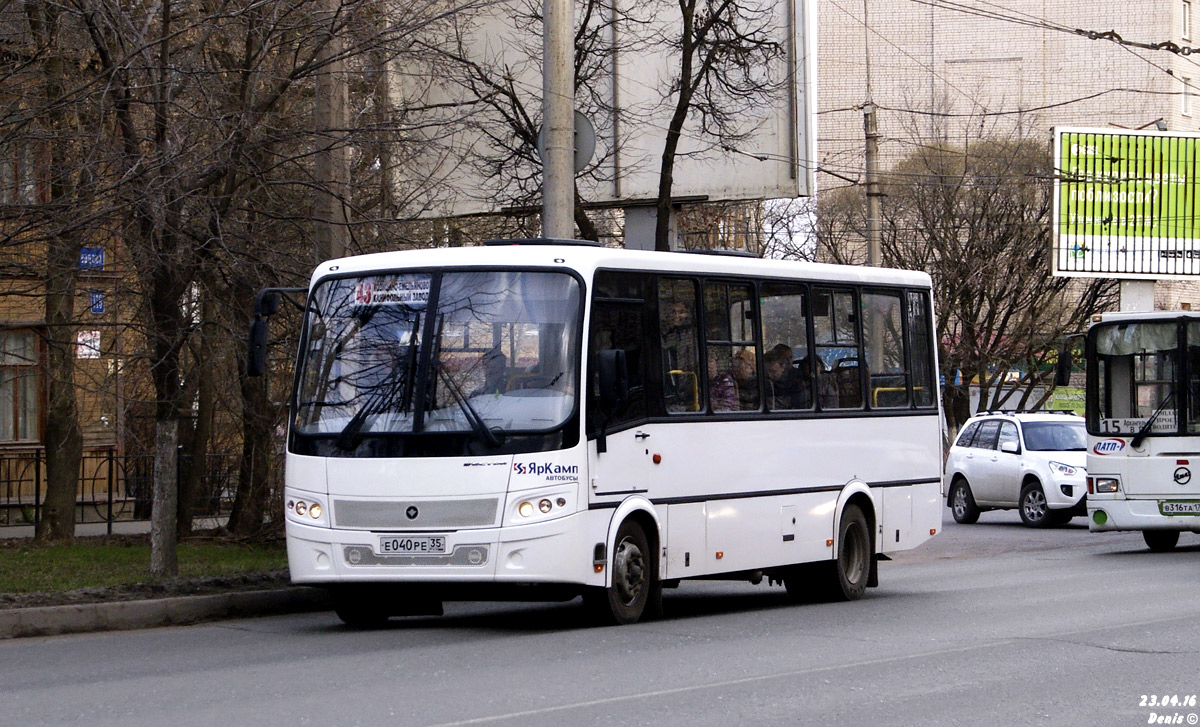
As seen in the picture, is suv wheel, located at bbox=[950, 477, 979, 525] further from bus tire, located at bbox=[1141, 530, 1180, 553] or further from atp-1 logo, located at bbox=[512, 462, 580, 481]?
atp-1 logo, located at bbox=[512, 462, 580, 481]

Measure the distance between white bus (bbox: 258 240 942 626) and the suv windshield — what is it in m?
13.3

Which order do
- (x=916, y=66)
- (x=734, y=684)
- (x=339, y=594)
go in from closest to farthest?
(x=734, y=684)
(x=339, y=594)
(x=916, y=66)

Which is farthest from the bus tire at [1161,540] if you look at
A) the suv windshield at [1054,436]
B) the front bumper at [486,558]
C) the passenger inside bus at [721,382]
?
the front bumper at [486,558]

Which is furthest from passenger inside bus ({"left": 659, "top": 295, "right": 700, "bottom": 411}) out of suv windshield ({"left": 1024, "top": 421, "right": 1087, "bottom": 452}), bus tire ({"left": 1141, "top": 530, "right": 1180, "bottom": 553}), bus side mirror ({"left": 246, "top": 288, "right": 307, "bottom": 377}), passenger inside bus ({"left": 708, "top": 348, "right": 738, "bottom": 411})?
suv windshield ({"left": 1024, "top": 421, "right": 1087, "bottom": 452})

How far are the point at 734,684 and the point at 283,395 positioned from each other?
35.8 feet

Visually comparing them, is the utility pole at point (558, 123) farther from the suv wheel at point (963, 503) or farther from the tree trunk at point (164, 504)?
the suv wheel at point (963, 503)

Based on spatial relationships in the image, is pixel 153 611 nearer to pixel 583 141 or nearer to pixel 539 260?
pixel 539 260

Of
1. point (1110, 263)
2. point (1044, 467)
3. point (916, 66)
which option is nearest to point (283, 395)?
point (1044, 467)

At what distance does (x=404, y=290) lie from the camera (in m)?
12.1

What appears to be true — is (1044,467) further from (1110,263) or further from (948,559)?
(1110,263)

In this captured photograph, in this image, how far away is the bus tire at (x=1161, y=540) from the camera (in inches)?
787

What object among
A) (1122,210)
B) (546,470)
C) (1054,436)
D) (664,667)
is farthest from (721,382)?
(1122,210)

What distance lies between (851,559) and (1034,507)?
39.2ft

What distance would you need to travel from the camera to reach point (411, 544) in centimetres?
1146
